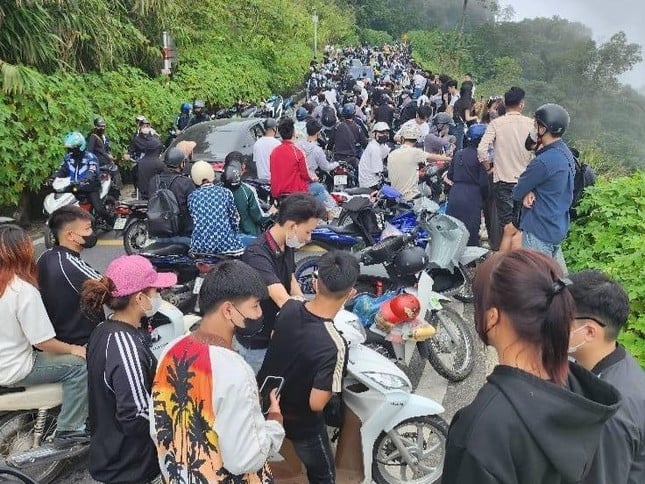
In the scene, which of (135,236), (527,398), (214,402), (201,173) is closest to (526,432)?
(527,398)

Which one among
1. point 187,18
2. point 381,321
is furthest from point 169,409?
point 187,18

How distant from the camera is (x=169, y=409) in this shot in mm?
2129

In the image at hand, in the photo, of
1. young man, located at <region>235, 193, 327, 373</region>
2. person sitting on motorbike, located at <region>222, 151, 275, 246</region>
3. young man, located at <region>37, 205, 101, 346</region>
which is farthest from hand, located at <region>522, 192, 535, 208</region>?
young man, located at <region>37, 205, 101, 346</region>

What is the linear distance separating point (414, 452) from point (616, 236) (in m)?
3.13

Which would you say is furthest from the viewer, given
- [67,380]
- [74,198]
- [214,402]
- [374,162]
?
[374,162]

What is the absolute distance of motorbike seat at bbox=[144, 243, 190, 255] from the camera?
5.47 meters

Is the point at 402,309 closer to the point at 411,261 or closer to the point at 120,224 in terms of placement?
the point at 411,261

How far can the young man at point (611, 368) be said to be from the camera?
1.84 m

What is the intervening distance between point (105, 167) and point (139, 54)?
6.73 metres

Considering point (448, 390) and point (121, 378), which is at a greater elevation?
point (121, 378)

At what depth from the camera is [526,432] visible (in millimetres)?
1501

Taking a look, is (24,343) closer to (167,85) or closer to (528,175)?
(528,175)

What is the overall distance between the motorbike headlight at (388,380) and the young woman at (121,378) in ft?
4.07

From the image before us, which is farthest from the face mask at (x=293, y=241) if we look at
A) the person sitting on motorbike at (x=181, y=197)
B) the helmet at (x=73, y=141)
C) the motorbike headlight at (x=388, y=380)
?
the helmet at (x=73, y=141)
